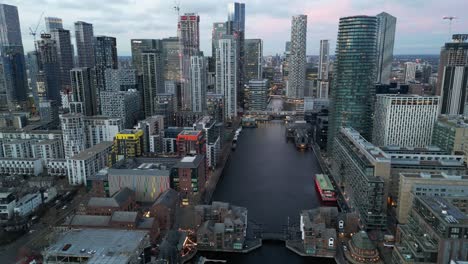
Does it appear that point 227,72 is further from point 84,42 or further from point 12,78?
point 84,42

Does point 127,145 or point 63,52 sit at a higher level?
point 63,52

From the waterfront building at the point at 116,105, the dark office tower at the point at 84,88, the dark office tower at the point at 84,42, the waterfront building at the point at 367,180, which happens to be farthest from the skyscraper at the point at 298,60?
the waterfront building at the point at 367,180

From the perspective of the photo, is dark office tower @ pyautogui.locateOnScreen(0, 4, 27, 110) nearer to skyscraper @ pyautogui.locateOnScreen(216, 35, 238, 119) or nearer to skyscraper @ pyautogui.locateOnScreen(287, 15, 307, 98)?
skyscraper @ pyautogui.locateOnScreen(216, 35, 238, 119)

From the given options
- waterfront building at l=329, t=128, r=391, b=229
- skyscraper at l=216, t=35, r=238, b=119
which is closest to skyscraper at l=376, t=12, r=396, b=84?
skyscraper at l=216, t=35, r=238, b=119

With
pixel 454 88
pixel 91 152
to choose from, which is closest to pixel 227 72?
pixel 91 152

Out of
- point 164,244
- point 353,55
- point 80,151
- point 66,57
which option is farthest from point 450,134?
point 66,57

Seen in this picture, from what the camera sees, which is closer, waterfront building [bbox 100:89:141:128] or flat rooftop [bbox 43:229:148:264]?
flat rooftop [bbox 43:229:148:264]
